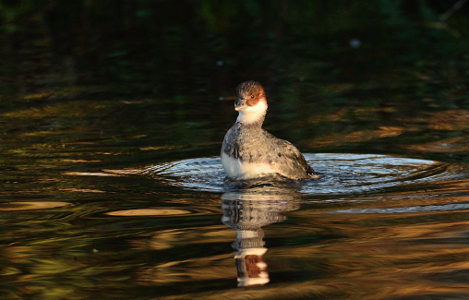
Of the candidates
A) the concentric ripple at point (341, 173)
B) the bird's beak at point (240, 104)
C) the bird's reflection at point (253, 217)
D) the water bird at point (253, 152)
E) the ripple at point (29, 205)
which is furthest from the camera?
the bird's beak at point (240, 104)

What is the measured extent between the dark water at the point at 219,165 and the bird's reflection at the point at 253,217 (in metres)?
0.02

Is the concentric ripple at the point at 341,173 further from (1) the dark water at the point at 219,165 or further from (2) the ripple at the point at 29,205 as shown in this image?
(2) the ripple at the point at 29,205

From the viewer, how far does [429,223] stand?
7527 millimetres

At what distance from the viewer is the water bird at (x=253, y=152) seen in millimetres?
9305

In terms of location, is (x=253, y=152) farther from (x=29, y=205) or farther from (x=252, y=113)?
(x=29, y=205)

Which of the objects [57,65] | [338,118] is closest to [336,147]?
[338,118]

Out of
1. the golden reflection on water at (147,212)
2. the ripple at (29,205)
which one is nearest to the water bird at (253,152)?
the golden reflection on water at (147,212)

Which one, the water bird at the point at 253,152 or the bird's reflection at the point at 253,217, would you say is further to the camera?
the water bird at the point at 253,152

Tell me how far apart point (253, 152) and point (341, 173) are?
108 centimetres

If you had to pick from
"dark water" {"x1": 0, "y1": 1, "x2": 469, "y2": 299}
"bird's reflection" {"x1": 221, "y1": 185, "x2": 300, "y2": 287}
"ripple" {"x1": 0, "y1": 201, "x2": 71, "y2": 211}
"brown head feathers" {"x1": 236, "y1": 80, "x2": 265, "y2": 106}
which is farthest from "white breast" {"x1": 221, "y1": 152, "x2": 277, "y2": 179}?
"ripple" {"x1": 0, "y1": 201, "x2": 71, "y2": 211}

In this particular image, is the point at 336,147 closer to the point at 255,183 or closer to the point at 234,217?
the point at 255,183

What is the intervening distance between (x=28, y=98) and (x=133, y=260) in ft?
26.9

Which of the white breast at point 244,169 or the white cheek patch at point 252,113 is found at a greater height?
the white cheek patch at point 252,113

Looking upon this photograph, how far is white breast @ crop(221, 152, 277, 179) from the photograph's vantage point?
929 cm
